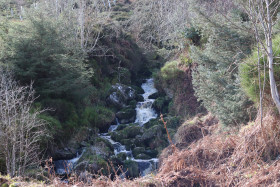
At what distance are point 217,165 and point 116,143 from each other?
9.01m

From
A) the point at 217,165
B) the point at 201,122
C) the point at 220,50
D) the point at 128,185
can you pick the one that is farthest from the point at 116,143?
the point at 128,185

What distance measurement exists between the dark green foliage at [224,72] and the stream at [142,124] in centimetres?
430

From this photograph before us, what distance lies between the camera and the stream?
12555 mm

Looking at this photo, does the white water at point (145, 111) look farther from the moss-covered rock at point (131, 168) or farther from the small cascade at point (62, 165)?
the small cascade at point (62, 165)

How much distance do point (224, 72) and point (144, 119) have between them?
347 inches

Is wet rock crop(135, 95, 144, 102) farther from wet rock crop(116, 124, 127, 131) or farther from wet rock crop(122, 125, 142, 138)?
wet rock crop(122, 125, 142, 138)

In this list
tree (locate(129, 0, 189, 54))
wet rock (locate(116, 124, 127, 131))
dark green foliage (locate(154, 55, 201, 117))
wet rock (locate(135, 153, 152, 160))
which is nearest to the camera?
wet rock (locate(135, 153, 152, 160))

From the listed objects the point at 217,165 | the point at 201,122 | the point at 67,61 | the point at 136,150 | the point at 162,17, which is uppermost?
the point at 162,17

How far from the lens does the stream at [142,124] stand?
41.2ft

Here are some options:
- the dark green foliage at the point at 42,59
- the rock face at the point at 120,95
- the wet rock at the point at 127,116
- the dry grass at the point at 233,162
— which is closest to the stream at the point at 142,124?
the wet rock at the point at 127,116

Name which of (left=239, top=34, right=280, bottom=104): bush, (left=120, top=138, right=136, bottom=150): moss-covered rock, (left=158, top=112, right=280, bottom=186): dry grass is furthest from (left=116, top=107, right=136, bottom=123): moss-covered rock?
(left=239, top=34, right=280, bottom=104): bush

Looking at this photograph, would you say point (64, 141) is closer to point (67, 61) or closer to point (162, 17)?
point (67, 61)

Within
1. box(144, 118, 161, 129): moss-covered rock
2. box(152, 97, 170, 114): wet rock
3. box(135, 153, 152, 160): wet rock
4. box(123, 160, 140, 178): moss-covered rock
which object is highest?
box(152, 97, 170, 114): wet rock

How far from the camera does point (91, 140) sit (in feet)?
48.2
